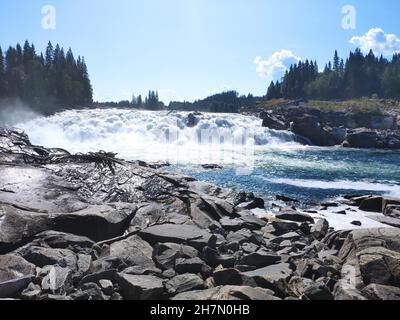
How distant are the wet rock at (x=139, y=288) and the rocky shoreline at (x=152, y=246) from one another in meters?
0.02

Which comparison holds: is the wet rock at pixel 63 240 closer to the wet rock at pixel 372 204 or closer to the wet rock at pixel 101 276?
the wet rock at pixel 101 276

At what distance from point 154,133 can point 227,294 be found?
187 feet

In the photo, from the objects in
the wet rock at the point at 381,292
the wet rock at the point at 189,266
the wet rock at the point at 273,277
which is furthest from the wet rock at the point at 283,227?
the wet rock at the point at 381,292

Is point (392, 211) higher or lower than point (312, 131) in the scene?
lower

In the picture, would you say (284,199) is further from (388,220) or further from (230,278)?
(230,278)

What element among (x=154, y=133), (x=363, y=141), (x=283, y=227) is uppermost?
(x=154, y=133)

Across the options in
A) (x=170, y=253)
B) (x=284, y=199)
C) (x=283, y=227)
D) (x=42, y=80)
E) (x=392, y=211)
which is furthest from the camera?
(x=42, y=80)

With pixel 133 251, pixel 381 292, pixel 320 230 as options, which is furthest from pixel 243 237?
pixel 381 292

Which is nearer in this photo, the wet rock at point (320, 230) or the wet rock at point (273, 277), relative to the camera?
the wet rock at point (273, 277)

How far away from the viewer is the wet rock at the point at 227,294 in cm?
746

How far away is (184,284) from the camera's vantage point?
8516 mm

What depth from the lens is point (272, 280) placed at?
344 inches
